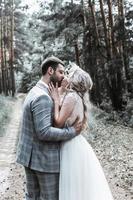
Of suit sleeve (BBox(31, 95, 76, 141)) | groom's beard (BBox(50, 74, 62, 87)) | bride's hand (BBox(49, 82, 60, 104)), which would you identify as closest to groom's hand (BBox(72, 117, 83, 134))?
suit sleeve (BBox(31, 95, 76, 141))

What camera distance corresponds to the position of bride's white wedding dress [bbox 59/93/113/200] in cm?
486

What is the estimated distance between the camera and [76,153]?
193 inches

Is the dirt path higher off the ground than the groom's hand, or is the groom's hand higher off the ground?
the groom's hand

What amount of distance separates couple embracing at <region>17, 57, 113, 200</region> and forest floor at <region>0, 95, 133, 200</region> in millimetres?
3819

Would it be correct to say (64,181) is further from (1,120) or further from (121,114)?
(121,114)

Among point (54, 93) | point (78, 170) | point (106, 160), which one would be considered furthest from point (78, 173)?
point (106, 160)

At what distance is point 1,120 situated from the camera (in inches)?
862

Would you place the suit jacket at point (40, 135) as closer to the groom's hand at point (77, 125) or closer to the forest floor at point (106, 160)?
the groom's hand at point (77, 125)

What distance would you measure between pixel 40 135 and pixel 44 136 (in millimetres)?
45

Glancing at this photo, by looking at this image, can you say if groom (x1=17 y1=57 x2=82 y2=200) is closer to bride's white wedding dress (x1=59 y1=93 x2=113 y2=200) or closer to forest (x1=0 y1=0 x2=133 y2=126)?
bride's white wedding dress (x1=59 y1=93 x2=113 y2=200)

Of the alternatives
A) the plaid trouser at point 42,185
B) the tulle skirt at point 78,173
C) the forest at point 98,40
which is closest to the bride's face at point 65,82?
the tulle skirt at point 78,173

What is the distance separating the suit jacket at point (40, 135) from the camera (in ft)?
15.6

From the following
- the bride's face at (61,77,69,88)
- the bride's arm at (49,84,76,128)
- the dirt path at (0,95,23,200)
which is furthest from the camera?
the dirt path at (0,95,23,200)

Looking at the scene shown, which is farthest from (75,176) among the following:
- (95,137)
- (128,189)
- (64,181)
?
(95,137)
